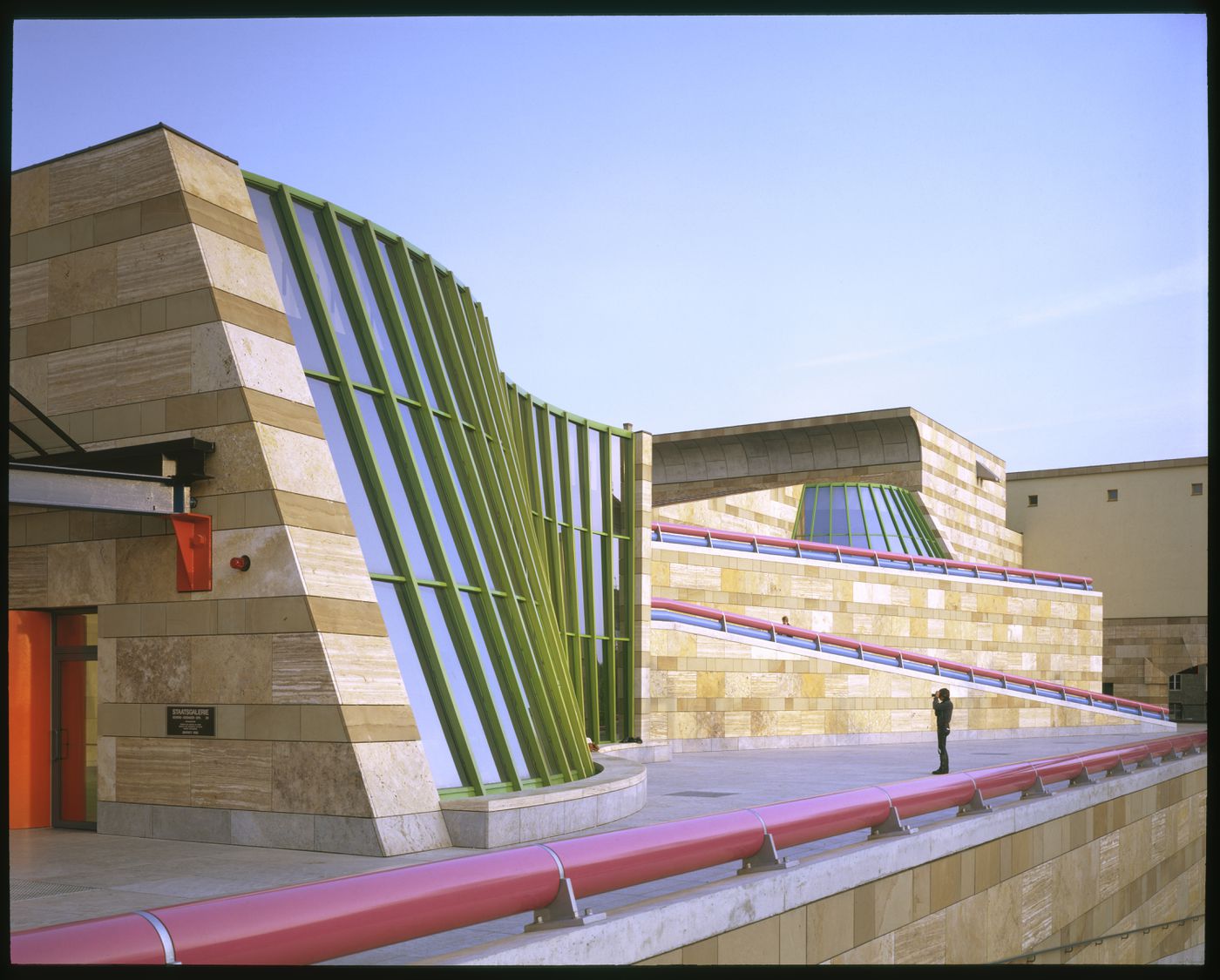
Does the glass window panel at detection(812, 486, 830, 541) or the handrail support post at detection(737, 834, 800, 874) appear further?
the glass window panel at detection(812, 486, 830, 541)

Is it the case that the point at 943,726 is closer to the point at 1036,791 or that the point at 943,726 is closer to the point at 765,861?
the point at 1036,791

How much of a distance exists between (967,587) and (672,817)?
30283mm

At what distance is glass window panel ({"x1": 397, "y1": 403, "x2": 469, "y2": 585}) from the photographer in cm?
1505

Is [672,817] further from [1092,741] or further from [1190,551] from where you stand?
[1190,551]

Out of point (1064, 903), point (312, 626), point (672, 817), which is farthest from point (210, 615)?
point (1064, 903)

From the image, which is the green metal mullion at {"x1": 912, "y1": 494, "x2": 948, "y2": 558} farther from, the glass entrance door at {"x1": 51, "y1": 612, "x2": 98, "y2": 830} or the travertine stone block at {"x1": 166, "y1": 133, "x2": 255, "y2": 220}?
the travertine stone block at {"x1": 166, "y1": 133, "x2": 255, "y2": 220}

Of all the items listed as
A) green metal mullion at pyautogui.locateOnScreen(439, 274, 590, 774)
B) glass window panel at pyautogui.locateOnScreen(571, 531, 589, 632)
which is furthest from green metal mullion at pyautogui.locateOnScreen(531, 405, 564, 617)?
green metal mullion at pyautogui.locateOnScreen(439, 274, 590, 774)

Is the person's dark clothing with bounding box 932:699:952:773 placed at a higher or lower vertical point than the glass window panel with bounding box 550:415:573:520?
lower

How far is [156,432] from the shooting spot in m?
13.3

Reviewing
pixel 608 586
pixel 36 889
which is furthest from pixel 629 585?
pixel 36 889

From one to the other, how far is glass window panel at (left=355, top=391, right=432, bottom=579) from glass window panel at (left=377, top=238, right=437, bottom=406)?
3.56 ft

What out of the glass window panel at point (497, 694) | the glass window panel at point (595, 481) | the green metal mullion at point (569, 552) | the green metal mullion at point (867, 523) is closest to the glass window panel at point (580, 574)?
the green metal mullion at point (569, 552)

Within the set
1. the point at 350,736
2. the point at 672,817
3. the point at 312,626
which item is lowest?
the point at 672,817

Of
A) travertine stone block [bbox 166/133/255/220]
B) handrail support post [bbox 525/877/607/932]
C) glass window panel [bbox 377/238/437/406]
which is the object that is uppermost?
travertine stone block [bbox 166/133/255/220]
